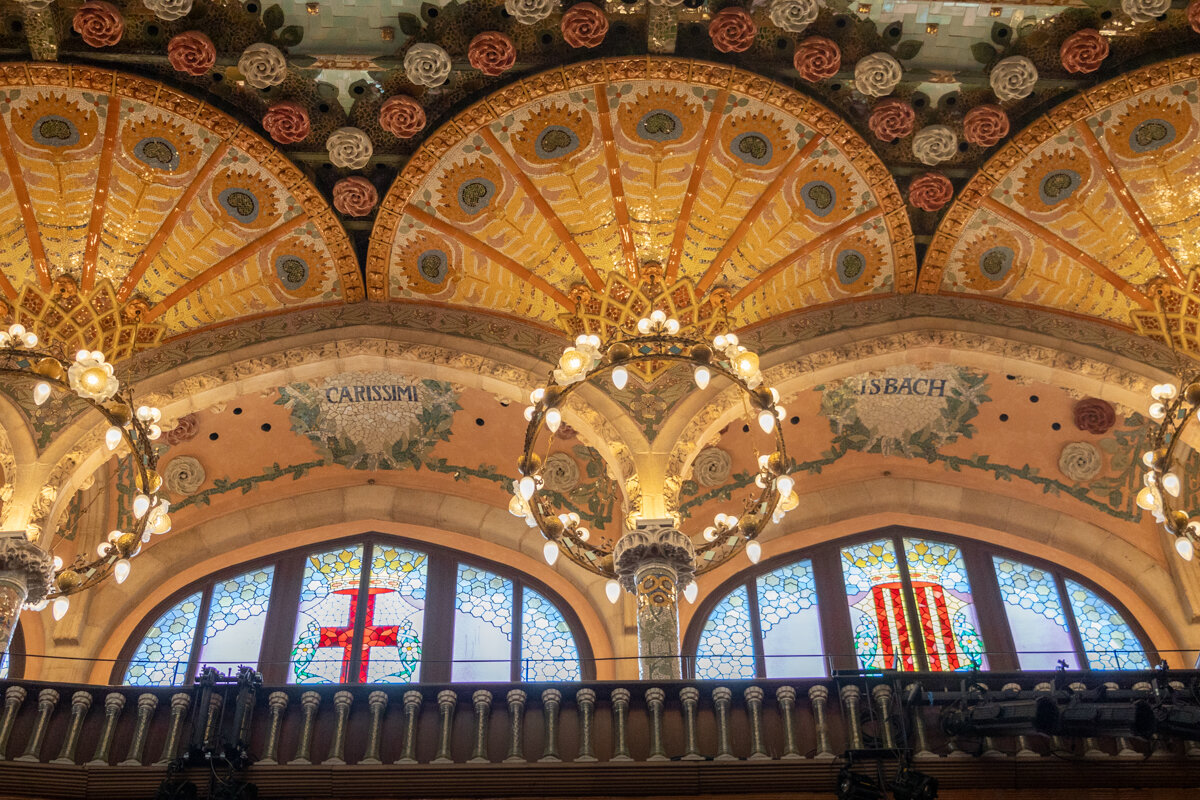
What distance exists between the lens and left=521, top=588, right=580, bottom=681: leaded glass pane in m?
12.6

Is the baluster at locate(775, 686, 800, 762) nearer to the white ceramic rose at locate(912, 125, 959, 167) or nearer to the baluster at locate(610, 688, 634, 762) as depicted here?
the baluster at locate(610, 688, 634, 762)

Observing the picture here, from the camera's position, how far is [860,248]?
12.6 m

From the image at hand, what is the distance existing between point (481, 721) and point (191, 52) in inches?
237

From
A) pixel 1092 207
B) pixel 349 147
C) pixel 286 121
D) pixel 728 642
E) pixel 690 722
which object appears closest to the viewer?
pixel 690 722

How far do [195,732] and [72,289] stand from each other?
184 inches

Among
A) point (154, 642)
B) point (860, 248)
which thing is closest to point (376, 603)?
point (154, 642)

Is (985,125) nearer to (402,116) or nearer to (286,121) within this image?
(402,116)

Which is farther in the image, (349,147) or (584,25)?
(349,147)

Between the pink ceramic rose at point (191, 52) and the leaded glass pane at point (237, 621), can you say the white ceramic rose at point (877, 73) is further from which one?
the leaded glass pane at point (237, 621)

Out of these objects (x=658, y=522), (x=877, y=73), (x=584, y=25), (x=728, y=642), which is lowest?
(x=728, y=642)

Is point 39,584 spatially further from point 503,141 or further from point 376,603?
point 503,141

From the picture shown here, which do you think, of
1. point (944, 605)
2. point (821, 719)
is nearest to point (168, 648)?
point (821, 719)

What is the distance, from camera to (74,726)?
9516 millimetres

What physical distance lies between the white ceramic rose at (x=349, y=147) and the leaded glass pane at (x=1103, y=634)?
810 centimetres
